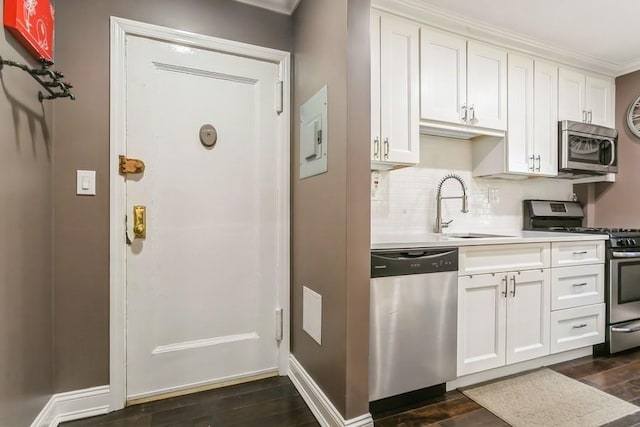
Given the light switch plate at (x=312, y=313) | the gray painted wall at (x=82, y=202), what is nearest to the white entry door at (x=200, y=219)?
the gray painted wall at (x=82, y=202)

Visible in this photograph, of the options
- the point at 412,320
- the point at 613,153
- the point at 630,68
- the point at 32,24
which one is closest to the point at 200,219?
the point at 32,24

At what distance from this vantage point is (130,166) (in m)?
1.72

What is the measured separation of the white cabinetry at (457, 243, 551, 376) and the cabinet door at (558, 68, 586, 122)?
1361 mm

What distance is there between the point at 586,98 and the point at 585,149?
479 mm

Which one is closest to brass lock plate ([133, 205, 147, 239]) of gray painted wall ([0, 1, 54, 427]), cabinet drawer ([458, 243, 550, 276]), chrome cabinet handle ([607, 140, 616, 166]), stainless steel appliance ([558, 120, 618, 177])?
gray painted wall ([0, 1, 54, 427])

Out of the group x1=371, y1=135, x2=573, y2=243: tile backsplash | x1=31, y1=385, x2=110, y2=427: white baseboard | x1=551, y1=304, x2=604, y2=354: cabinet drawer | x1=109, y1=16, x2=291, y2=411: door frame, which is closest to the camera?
x1=31, y1=385, x2=110, y2=427: white baseboard

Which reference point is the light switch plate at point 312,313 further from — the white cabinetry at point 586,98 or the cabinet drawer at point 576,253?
the white cabinetry at point 586,98

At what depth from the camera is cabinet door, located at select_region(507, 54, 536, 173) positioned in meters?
2.44

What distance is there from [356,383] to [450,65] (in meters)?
2.09

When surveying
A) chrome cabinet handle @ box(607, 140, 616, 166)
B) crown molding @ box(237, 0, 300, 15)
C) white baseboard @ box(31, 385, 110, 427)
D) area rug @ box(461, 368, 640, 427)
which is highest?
crown molding @ box(237, 0, 300, 15)

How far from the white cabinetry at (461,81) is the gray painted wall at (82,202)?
5.86 feet

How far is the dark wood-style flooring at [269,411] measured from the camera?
63.1 inches

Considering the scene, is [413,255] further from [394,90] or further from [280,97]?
[280,97]

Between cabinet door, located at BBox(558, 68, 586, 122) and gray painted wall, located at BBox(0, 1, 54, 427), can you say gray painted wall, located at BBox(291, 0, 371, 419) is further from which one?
cabinet door, located at BBox(558, 68, 586, 122)
